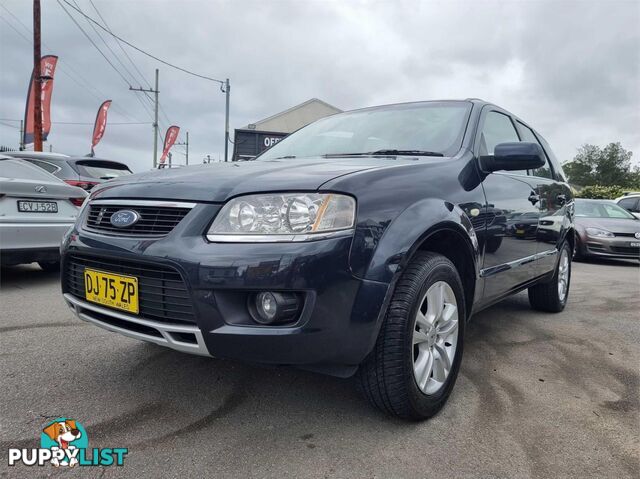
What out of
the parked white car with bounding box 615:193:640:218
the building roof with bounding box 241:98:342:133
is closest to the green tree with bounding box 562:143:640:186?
the building roof with bounding box 241:98:342:133

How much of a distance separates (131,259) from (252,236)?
52cm

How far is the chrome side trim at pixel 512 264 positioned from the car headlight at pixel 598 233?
5.82 metres

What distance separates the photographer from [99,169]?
645 cm

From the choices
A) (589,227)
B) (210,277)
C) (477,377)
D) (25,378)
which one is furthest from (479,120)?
(589,227)

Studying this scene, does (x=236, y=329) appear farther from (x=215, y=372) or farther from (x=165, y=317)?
(x=215, y=372)

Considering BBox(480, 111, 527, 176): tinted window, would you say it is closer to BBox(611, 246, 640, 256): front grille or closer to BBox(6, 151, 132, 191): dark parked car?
BBox(6, 151, 132, 191): dark parked car

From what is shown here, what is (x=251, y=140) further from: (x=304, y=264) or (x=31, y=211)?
(x=304, y=264)

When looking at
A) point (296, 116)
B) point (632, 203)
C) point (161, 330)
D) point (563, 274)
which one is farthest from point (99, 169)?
point (296, 116)

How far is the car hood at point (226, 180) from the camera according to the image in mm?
1781

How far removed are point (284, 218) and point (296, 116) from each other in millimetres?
28017

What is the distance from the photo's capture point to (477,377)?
254 centimetres

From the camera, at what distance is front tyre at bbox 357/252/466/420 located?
5.96 ft

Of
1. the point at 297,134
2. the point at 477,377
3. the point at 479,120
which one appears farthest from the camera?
the point at 297,134

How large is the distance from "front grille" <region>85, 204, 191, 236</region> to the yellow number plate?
0.19m
